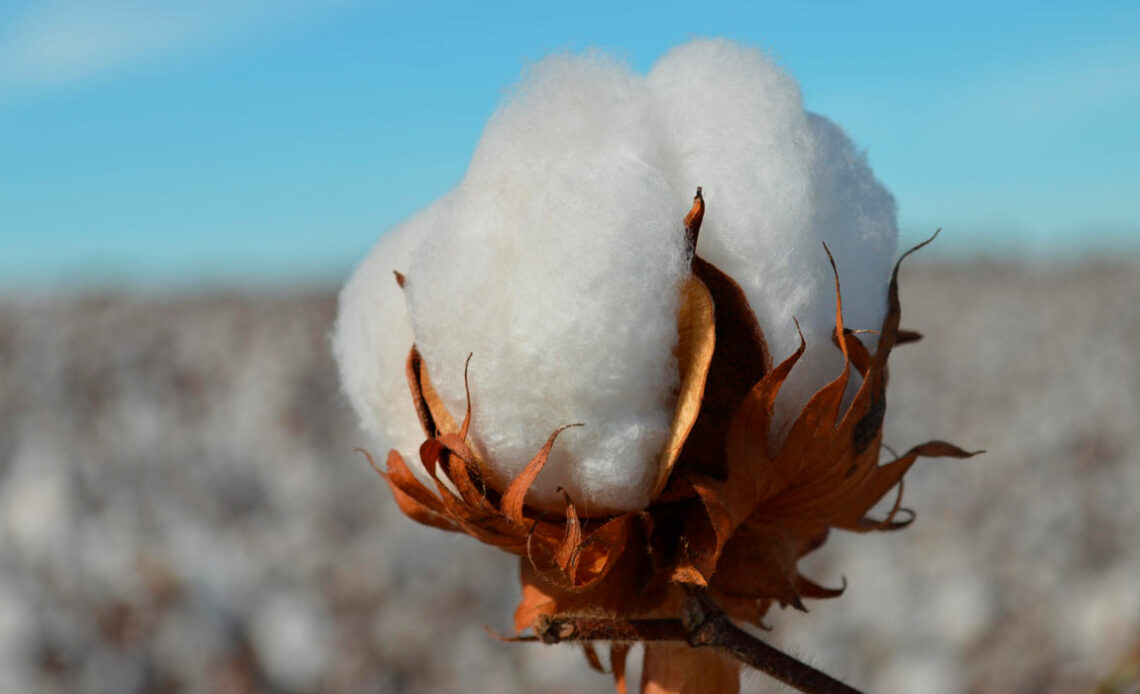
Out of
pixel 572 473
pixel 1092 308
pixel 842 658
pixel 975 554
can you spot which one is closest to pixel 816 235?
pixel 572 473

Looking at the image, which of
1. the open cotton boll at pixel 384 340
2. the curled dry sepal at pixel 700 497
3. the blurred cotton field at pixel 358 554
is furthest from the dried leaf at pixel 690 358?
the blurred cotton field at pixel 358 554

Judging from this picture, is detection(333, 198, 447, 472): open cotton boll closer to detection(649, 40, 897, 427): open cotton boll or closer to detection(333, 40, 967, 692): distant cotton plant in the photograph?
detection(333, 40, 967, 692): distant cotton plant

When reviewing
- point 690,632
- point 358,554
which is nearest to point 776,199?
point 690,632

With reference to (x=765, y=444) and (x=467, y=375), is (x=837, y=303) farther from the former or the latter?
(x=467, y=375)

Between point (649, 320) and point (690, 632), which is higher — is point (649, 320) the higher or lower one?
the higher one

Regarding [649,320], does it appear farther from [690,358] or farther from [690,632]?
[690,632]

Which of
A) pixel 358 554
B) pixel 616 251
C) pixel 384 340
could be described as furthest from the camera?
pixel 358 554

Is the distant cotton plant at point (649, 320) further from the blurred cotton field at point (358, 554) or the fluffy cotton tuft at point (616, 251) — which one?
the blurred cotton field at point (358, 554)
